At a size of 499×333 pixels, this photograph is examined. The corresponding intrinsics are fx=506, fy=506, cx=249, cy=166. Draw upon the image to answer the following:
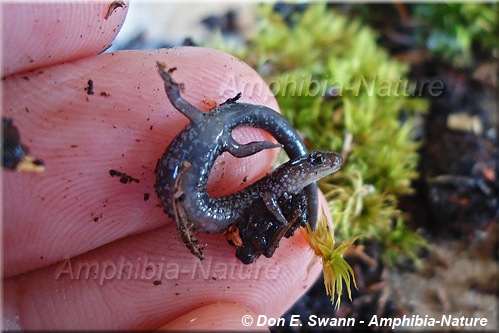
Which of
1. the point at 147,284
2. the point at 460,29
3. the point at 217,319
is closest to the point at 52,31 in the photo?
the point at 147,284

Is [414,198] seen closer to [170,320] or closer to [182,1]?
[170,320]

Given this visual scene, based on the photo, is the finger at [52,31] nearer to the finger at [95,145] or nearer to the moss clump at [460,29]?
the finger at [95,145]

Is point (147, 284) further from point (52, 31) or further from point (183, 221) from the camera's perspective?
point (52, 31)

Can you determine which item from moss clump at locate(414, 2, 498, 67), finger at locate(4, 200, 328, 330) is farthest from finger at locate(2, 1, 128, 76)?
moss clump at locate(414, 2, 498, 67)

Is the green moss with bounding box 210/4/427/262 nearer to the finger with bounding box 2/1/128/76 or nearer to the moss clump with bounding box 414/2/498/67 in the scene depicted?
the moss clump with bounding box 414/2/498/67

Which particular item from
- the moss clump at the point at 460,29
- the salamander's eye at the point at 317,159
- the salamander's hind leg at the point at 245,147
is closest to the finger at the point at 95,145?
the salamander's hind leg at the point at 245,147

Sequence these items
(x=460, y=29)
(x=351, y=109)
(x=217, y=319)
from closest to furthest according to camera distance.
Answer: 1. (x=217, y=319)
2. (x=351, y=109)
3. (x=460, y=29)

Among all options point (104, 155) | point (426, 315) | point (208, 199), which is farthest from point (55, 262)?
point (426, 315)
